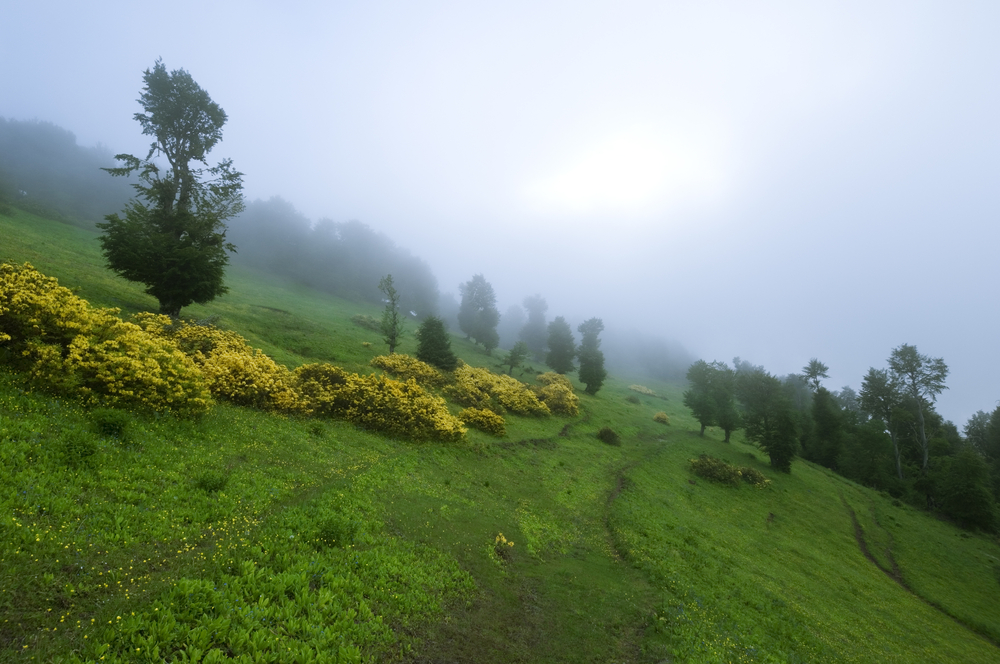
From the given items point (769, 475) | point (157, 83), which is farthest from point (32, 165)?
point (769, 475)

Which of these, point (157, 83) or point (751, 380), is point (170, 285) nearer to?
point (157, 83)

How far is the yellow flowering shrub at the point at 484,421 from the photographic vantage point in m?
30.1

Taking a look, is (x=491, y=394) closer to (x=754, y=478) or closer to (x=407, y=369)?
(x=407, y=369)

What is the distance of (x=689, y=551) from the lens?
66.5 ft

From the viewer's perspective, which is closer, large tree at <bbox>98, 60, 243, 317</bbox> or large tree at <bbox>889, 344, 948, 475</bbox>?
large tree at <bbox>98, 60, 243, 317</bbox>

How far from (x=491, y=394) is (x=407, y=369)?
9.17 meters

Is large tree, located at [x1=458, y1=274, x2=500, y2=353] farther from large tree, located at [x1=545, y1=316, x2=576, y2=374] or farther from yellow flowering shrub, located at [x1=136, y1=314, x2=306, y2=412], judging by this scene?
yellow flowering shrub, located at [x1=136, y1=314, x2=306, y2=412]

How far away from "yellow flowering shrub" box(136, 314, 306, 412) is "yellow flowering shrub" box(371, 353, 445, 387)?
13260 millimetres

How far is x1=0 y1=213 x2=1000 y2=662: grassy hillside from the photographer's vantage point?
679 centimetres

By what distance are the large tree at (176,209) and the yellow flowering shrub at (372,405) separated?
1091cm

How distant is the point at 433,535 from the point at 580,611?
563 cm

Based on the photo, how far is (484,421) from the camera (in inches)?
1185

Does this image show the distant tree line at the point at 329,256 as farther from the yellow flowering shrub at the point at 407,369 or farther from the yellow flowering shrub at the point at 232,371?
the yellow flowering shrub at the point at 232,371

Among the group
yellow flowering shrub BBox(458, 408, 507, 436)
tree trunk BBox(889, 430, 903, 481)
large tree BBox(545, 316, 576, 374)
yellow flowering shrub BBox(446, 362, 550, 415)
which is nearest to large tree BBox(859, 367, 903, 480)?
tree trunk BBox(889, 430, 903, 481)
